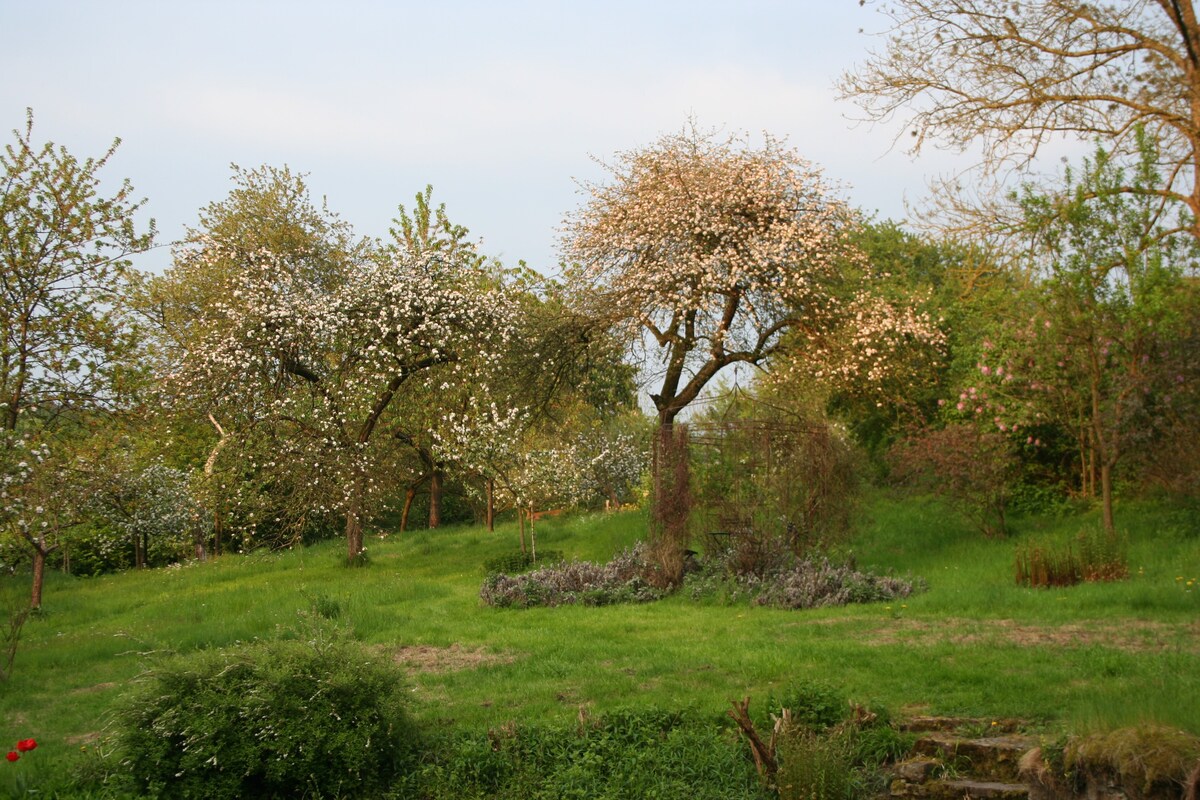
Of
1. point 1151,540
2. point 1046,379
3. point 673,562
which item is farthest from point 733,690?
point 1046,379

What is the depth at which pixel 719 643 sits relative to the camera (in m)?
9.49

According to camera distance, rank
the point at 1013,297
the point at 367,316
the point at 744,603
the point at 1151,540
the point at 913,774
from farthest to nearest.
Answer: the point at 367,316, the point at 1013,297, the point at 1151,540, the point at 744,603, the point at 913,774

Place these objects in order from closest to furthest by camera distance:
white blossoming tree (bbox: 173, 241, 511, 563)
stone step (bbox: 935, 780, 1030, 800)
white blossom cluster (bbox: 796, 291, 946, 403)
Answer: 1. stone step (bbox: 935, 780, 1030, 800)
2. white blossoming tree (bbox: 173, 241, 511, 563)
3. white blossom cluster (bbox: 796, 291, 946, 403)

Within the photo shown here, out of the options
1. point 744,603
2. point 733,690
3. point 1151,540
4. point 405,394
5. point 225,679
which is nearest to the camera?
point 225,679

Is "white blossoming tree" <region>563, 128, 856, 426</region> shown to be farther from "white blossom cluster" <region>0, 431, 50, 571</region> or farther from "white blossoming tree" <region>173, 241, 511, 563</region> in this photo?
"white blossom cluster" <region>0, 431, 50, 571</region>

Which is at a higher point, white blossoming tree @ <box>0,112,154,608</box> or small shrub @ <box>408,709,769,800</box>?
white blossoming tree @ <box>0,112,154,608</box>

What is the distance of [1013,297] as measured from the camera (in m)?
15.9

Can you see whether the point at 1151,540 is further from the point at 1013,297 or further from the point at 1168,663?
the point at 1168,663

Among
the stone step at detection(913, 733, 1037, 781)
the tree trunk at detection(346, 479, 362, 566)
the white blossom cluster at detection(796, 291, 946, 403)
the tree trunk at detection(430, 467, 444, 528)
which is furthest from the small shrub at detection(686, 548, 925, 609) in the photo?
the tree trunk at detection(430, 467, 444, 528)

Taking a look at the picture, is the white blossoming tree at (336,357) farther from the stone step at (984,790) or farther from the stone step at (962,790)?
the stone step at (984,790)

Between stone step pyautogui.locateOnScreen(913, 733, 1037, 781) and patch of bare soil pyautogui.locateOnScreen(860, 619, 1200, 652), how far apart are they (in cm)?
266

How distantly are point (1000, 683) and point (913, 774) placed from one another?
1.71 m

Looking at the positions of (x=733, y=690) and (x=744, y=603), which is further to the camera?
(x=744, y=603)

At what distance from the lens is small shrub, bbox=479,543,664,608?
12781mm
